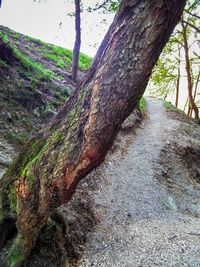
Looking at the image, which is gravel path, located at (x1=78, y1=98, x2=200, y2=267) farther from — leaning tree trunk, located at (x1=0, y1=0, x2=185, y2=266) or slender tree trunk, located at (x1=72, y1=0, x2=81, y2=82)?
slender tree trunk, located at (x1=72, y1=0, x2=81, y2=82)

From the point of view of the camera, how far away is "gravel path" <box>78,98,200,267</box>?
2.33 metres

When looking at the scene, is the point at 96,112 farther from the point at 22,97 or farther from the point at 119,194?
the point at 22,97

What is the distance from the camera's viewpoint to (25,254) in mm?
1994

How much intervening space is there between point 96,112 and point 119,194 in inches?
134

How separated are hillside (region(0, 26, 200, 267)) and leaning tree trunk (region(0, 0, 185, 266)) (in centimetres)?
71

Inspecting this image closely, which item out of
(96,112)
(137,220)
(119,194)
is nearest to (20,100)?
(119,194)

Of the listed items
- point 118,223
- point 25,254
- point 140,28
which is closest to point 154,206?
point 118,223

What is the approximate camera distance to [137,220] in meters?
3.58

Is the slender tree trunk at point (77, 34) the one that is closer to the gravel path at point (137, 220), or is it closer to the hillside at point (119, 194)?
the hillside at point (119, 194)

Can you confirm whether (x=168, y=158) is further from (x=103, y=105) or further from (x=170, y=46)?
(x=170, y=46)

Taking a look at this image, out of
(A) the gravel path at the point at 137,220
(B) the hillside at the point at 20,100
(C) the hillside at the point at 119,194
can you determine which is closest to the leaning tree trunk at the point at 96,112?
(C) the hillside at the point at 119,194

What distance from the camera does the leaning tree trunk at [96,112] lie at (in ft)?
4.85

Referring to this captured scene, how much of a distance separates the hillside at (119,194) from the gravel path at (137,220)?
0.05 ft

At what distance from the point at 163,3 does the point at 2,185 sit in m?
2.80
